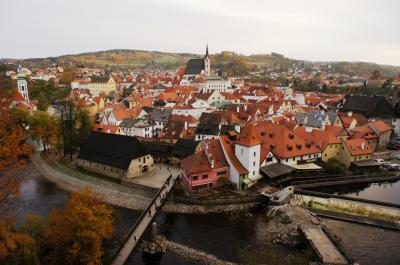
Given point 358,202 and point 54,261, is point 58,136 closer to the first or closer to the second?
point 54,261

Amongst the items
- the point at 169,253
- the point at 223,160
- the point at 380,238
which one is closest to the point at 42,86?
the point at 223,160

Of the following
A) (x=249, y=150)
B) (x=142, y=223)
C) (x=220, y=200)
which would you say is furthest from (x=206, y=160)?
(x=142, y=223)

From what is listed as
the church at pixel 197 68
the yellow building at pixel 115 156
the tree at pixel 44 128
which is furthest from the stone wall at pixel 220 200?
the church at pixel 197 68

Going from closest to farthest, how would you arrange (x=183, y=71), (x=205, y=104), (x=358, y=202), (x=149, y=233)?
(x=149, y=233)
(x=358, y=202)
(x=205, y=104)
(x=183, y=71)

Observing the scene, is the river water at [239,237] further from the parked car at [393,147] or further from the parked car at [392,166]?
the parked car at [393,147]

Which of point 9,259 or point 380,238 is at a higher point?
point 9,259

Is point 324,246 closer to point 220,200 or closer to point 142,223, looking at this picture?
point 220,200

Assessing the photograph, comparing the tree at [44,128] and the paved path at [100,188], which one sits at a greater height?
the tree at [44,128]

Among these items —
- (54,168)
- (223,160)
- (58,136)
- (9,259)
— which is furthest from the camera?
(58,136)

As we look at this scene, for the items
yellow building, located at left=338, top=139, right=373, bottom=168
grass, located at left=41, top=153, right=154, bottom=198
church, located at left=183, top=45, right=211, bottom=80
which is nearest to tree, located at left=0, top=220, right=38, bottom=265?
grass, located at left=41, top=153, right=154, bottom=198
